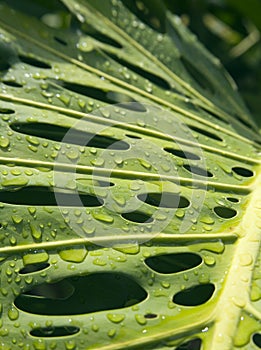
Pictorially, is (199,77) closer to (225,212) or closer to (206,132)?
(206,132)

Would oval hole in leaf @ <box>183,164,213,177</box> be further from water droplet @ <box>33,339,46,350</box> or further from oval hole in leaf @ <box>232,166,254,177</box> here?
water droplet @ <box>33,339,46,350</box>

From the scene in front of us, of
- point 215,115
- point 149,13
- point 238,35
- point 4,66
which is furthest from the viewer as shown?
point 238,35

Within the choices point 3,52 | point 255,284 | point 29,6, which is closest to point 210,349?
point 255,284

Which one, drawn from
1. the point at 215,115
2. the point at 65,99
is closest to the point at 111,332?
the point at 65,99

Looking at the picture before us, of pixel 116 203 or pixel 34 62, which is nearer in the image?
pixel 116 203

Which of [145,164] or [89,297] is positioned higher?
[145,164]

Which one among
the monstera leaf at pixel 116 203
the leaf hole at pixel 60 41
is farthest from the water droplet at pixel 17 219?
the leaf hole at pixel 60 41

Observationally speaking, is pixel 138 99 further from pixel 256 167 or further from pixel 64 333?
pixel 64 333
